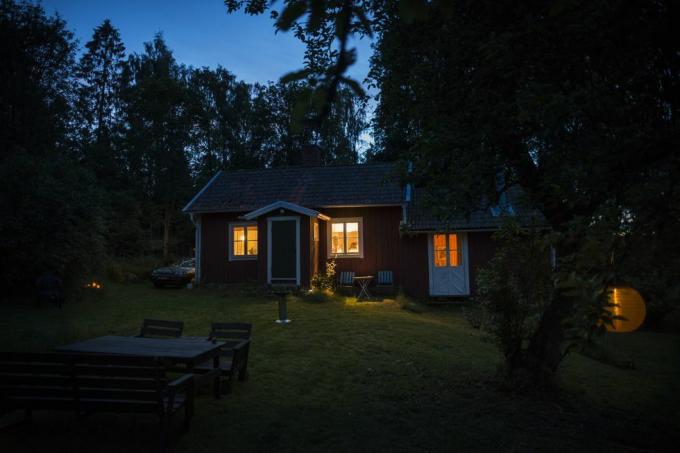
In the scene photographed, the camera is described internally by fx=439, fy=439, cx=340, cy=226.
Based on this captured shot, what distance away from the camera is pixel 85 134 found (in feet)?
114

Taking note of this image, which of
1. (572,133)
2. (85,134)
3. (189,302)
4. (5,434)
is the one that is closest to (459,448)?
(572,133)

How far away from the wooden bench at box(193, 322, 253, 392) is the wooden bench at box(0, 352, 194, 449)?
53.5 inches

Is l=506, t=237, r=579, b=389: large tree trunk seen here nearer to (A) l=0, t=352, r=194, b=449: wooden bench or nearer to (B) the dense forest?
(A) l=0, t=352, r=194, b=449: wooden bench

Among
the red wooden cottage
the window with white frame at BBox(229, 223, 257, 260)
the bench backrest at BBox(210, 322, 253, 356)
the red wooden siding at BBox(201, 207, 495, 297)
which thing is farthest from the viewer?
the window with white frame at BBox(229, 223, 257, 260)

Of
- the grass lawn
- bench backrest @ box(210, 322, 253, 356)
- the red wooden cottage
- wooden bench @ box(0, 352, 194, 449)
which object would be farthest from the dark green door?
wooden bench @ box(0, 352, 194, 449)

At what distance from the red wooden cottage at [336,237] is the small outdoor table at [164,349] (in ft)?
33.8

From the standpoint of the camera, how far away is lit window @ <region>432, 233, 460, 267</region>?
56.4ft

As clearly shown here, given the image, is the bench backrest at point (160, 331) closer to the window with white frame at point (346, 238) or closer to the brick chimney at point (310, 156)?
the window with white frame at point (346, 238)

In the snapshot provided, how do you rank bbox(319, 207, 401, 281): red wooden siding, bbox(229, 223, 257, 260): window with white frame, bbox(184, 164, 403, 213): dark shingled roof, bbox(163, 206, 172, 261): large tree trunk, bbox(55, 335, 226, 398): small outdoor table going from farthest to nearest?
bbox(163, 206, 172, 261): large tree trunk
bbox(229, 223, 257, 260): window with white frame
bbox(184, 164, 403, 213): dark shingled roof
bbox(319, 207, 401, 281): red wooden siding
bbox(55, 335, 226, 398): small outdoor table

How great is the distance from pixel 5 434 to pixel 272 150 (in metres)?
35.2

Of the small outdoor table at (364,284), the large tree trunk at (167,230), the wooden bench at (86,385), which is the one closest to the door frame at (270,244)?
the small outdoor table at (364,284)

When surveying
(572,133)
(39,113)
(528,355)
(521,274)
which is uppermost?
(39,113)

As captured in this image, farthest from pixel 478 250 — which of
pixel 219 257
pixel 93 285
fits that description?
pixel 93 285

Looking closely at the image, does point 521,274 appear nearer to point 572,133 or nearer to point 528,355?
point 528,355
